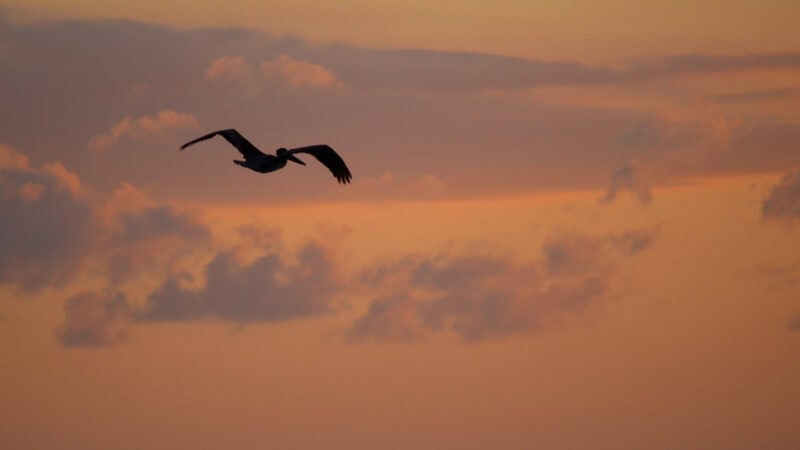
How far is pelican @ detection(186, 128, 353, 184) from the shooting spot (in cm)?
4266

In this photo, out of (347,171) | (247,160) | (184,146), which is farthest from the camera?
(347,171)

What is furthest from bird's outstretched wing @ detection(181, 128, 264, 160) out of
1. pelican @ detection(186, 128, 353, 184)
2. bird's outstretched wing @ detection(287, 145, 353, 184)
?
bird's outstretched wing @ detection(287, 145, 353, 184)

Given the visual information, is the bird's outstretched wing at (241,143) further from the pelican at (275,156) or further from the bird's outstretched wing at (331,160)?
the bird's outstretched wing at (331,160)

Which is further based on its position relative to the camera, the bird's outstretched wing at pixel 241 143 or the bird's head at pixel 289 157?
the bird's outstretched wing at pixel 241 143

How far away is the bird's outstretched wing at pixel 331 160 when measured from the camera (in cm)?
4541

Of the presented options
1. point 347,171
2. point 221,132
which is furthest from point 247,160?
point 347,171

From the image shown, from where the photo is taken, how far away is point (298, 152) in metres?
42.0

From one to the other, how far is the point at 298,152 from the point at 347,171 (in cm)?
660

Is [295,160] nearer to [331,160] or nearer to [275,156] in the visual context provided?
[275,156]

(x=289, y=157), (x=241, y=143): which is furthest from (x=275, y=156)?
(x=241, y=143)

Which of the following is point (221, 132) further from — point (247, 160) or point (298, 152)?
point (298, 152)

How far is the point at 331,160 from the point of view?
47281 mm

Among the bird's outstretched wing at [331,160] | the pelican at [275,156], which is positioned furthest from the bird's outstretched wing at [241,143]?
the bird's outstretched wing at [331,160]

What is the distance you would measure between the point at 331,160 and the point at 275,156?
15.9 feet
